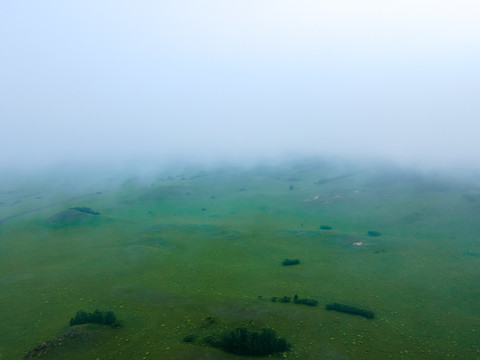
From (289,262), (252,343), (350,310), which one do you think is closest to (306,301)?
(350,310)

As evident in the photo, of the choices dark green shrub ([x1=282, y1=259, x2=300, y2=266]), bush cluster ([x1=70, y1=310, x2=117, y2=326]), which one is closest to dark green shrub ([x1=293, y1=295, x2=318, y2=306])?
dark green shrub ([x1=282, y1=259, x2=300, y2=266])

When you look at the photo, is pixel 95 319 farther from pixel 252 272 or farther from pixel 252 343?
pixel 252 272

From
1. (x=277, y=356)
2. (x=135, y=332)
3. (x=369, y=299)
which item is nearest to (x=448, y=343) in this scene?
(x=369, y=299)

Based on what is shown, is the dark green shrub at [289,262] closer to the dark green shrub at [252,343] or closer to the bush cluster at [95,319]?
the dark green shrub at [252,343]

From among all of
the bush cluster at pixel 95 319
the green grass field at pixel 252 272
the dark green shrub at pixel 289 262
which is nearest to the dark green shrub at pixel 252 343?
the green grass field at pixel 252 272

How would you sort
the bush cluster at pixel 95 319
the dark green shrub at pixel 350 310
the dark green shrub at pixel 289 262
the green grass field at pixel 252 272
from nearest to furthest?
the green grass field at pixel 252 272
the bush cluster at pixel 95 319
the dark green shrub at pixel 350 310
the dark green shrub at pixel 289 262

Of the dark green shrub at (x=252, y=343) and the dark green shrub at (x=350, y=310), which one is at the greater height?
the dark green shrub at (x=252, y=343)

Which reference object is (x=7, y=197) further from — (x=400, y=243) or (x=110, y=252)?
(x=400, y=243)

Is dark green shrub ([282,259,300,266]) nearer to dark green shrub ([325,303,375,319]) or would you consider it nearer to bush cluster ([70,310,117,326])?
dark green shrub ([325,303,375,319])
